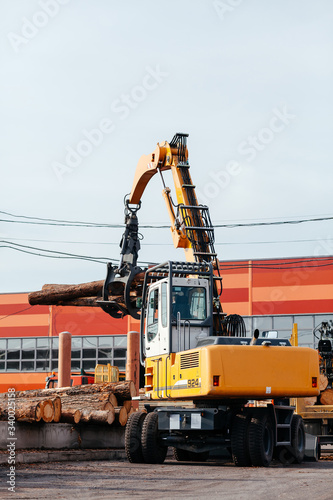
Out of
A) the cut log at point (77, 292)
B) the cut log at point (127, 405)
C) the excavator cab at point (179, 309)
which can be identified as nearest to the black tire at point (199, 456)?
the excavator cab at point (179, 309)

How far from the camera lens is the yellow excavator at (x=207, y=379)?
46.0ft

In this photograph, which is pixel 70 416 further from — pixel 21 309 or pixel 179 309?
pixel 21 309

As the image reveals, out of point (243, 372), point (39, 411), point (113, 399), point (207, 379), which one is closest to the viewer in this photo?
point (207, 379)

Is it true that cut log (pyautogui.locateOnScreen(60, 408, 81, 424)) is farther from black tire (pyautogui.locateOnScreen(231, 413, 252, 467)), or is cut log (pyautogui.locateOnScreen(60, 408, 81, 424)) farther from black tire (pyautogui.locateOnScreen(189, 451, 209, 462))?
black tire (pyautogui.locateOnScreen(231, 413, 252, 467))

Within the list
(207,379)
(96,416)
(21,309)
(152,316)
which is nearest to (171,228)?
(152,316)

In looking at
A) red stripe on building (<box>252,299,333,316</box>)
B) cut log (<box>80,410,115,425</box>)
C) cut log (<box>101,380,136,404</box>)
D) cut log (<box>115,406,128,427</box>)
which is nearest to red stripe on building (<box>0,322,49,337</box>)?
red stripe on building (<box>252,299,333,316</box>)

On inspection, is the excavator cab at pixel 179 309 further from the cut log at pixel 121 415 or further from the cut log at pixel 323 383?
the cut log at pixel 323 383

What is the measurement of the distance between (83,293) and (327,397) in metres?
6.80

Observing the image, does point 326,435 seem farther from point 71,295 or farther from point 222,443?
point 71,295

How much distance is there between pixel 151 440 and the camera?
49.4 ft

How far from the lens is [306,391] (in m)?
14.5

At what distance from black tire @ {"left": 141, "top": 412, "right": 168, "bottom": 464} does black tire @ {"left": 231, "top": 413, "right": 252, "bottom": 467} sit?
1599 mm

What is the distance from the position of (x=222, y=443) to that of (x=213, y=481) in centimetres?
299

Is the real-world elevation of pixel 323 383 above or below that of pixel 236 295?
below
